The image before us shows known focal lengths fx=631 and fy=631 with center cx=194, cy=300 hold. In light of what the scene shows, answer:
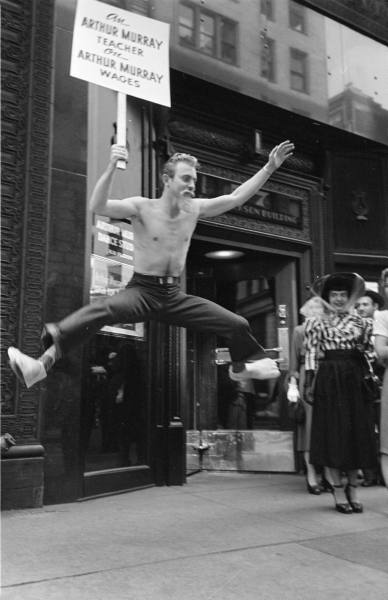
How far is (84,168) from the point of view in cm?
602

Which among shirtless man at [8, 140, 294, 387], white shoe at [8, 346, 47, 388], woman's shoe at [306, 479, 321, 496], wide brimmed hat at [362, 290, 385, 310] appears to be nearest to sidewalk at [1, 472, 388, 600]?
woman's shoe at [306, 479, 321, 496]

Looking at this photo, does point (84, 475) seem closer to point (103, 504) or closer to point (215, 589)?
point (103, 504)

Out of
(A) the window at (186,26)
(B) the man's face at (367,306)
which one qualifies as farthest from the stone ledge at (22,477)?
(A) the window at (186,26)

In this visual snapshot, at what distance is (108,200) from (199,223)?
12.2ft

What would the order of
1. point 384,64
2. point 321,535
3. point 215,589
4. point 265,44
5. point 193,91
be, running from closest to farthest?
point 215,589 → point 321,535 → point 193,91 → point 265,44 → point 384,64

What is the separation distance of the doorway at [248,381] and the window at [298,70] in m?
2.20

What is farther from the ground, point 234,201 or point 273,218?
point 273,218

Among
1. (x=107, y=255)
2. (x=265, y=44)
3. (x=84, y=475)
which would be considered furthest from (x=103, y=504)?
(x=265, y=44)

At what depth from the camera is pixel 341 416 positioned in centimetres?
550

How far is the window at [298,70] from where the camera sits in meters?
8.23

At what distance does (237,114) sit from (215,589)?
5997mm

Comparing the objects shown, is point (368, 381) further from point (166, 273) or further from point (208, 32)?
point (208, 32)

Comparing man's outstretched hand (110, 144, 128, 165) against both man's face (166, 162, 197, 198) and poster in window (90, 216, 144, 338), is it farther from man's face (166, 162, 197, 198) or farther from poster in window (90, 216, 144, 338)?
poster in window (90, 216, 144, 338)

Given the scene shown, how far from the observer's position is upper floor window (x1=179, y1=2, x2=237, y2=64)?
723cm
